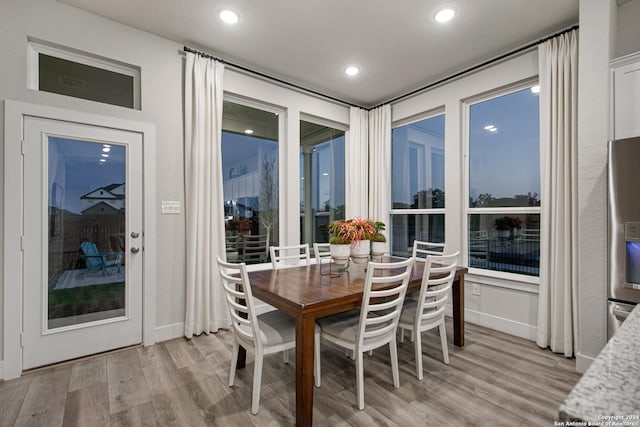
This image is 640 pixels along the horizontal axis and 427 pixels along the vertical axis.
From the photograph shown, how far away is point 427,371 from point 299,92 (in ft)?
11.5

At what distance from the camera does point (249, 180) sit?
3695 millimetres

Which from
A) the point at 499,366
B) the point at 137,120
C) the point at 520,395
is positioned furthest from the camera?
the point at 137,120

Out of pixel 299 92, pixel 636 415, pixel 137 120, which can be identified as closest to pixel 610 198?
pixel 636 415

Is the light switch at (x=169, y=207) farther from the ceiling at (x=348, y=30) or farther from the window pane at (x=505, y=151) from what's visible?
the window pane at (x=505, y=151)

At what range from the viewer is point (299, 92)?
3.98m

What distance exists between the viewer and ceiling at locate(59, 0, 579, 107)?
2.47 m

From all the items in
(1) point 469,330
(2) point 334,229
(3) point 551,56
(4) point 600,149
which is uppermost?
(3) point 551,56

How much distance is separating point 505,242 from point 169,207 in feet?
11.9

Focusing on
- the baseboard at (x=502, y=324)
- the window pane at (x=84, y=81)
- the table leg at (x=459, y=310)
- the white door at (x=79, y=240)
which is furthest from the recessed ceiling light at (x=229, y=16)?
the baseboard at (x=502, y=324)

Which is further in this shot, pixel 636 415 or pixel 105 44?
pixel 105 44

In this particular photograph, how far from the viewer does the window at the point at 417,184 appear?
395cm

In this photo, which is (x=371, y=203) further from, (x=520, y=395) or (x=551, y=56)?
(x=520, y=395)

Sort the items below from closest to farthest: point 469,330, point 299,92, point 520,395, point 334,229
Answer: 1. point 520,395
2. point 334,229
3. point 469,330
4. point 299,92

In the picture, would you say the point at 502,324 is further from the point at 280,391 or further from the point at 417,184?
the point at 280,391
